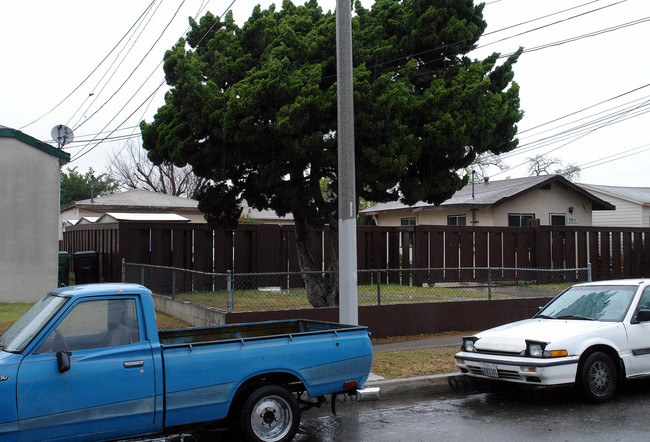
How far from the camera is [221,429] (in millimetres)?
5812

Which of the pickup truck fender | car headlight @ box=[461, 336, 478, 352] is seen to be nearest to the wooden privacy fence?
car headlight @ box=[461, 336, 478, 352]

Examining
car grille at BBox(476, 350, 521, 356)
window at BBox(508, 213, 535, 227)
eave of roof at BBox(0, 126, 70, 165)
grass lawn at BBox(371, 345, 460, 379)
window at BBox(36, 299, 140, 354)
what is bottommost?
grass lawn at BBox(371, 345, 460, 379)

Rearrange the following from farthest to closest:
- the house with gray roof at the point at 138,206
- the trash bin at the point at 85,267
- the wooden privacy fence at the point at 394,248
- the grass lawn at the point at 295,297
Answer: the house with gray roof at the point at 138,206 < the trash bin at the point at 85,267 < the wooden privacy fence at the point at 394,248 < the grass lawn at the point at 295,297

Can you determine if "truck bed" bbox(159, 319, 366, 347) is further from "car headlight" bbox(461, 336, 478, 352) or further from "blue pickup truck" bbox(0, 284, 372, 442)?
"car headlight" bbox(461, 336, 478, 352)

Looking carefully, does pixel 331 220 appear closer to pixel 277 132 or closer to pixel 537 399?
pixel 277 132

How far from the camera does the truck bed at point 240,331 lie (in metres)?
6.59

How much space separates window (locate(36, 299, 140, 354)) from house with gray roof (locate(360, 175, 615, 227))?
62.3 feet

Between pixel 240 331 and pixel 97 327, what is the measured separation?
2088mm

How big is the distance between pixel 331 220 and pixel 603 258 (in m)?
12.8

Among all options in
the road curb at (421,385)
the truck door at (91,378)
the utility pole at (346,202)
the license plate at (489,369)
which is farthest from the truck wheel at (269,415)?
the license plate at (489,369)

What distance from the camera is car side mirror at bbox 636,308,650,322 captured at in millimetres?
7844

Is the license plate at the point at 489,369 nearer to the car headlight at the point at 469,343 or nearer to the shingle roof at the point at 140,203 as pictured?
the car headlight at the point at 469,343

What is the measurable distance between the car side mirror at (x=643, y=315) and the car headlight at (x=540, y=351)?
135cm

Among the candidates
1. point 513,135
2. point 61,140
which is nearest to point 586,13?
point 513,135
